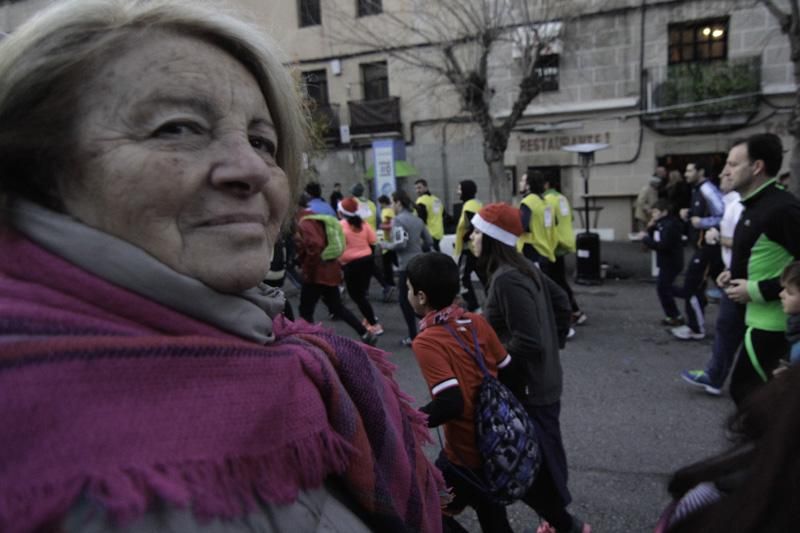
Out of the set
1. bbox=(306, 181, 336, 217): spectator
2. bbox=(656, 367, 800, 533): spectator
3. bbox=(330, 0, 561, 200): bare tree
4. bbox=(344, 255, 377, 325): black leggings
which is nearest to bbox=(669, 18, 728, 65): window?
bbox=(330, 0, 561, 200): bare tree

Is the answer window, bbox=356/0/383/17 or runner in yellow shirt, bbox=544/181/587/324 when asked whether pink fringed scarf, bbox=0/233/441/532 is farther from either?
window, bbox=356/0/383/17

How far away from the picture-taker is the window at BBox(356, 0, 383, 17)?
52.1 feet

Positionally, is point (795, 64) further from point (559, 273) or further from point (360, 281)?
point (360, 281)

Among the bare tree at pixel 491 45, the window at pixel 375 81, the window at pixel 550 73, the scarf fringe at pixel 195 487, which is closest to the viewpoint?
the scarf fringe at pixel 195 487

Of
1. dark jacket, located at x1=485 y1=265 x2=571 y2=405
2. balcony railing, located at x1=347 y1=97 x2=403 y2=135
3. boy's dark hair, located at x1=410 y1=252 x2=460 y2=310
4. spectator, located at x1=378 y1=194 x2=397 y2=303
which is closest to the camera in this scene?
boy's dark hair, located at x1=410 y1=252 x2=460 y2=310

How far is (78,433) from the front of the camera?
0.69 meters

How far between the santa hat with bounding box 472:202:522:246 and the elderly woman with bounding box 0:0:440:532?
7.03 feet

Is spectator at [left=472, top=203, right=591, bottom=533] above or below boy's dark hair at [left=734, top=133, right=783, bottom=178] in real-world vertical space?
below

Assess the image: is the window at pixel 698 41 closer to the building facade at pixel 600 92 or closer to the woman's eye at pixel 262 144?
the building facade at pixel 600 92

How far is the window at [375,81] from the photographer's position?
58.8ft

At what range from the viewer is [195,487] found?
2.41ft

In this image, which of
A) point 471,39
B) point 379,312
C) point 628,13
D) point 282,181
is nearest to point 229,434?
point 282,181

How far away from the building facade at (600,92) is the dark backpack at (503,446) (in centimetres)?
1144

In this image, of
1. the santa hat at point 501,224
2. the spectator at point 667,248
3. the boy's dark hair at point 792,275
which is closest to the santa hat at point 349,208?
the spectator at point 667,248
